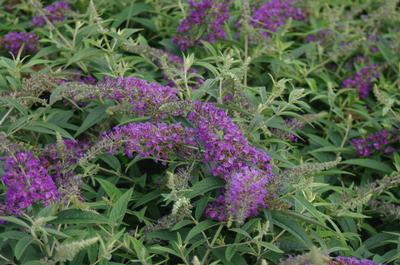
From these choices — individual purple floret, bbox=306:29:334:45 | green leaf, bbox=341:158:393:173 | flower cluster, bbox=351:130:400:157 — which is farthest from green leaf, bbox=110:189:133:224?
individual purple floret, bbox=306:29:334:45

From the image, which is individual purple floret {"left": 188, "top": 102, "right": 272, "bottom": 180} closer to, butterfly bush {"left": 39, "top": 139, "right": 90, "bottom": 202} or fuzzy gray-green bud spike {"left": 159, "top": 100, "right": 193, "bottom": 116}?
fuzzy gray-green bud spike {"left": 159, "top": 100, "right": 193, "bottom": 116}

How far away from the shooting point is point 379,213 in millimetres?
3906

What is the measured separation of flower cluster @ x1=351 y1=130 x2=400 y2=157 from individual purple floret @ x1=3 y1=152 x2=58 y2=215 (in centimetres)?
214

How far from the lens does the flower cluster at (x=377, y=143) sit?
170 inches

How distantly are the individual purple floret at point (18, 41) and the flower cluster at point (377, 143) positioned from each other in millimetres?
2344

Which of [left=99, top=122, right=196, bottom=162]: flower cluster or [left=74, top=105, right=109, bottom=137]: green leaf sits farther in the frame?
[left=74, top=105, right=109, bottom=137]: green leaf

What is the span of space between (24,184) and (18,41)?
1.96 metres

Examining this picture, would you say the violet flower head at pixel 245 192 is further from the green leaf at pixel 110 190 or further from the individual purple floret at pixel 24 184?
the individual purple floret at pixel 24 184

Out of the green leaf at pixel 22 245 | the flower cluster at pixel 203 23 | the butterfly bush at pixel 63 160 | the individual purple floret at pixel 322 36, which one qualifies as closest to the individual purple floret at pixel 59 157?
the butterfly bush at pixel 63 160

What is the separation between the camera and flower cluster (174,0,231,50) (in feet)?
15.2

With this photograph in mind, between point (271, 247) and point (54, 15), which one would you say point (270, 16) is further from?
point (271, 247)

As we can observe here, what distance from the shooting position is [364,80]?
16.1ft

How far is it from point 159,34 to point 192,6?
20.0 inches

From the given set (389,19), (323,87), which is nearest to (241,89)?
(323,87)
